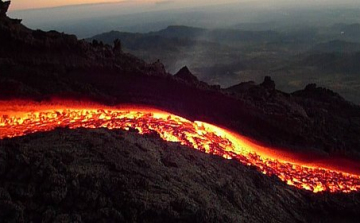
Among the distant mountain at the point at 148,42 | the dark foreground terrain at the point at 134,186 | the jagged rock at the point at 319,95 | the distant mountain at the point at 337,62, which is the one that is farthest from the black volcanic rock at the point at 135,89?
the distant mountain at the point at 148,42

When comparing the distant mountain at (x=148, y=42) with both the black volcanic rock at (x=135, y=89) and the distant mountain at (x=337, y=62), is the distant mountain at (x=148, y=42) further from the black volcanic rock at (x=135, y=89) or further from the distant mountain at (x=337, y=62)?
the black volcanic rock at (x=135, y=89)

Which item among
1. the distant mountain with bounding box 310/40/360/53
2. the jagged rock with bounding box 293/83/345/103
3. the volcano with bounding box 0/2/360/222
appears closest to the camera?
the volcano with bounding box 0/2/360/222

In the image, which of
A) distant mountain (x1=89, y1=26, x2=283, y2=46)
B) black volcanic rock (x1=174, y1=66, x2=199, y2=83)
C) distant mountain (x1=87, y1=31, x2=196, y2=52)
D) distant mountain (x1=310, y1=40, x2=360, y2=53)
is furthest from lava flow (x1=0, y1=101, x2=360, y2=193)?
distant mountain (x1=89, y1=26, x2=283, y2=46)

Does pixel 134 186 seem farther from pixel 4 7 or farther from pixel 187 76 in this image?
pixel 4 7

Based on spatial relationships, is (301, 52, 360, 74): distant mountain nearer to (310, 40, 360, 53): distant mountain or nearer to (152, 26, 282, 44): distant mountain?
(310, 40, 360, 53): distant mountain

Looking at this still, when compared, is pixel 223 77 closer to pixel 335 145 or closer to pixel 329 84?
pixel 329 84

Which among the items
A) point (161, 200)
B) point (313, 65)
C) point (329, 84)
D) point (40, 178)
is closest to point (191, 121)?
point (161, 200)
